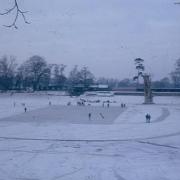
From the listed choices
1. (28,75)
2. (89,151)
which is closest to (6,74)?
(28,75)

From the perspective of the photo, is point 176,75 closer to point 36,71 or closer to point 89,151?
point 36,71

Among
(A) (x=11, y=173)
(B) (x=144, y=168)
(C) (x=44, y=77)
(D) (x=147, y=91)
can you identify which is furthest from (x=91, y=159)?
(C) (x=44, y=77)

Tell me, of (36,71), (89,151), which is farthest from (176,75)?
(89,151)

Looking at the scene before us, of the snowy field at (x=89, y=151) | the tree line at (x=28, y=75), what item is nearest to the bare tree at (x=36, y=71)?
the tree line at (x=28, y=75)

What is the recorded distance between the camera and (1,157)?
17500mm

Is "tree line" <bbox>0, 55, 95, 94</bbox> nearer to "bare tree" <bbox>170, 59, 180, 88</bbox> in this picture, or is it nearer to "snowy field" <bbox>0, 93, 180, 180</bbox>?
"bare tree" <bbox>170, 59, 180, 88</bbox>

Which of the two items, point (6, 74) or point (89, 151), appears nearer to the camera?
point (89, 151)

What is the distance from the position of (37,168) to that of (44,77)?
82.1 m

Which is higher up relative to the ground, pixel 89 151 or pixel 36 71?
pixel 36 71

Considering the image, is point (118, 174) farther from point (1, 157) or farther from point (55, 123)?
point (55, 123)

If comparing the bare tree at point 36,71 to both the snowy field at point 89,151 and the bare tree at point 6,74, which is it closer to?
the bare tree at point 6,74

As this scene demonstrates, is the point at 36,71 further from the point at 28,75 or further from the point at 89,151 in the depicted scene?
the point at 89,151

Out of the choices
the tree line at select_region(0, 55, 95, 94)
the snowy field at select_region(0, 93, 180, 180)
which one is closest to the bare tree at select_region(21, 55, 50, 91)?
the tree line at select_region(0, 55, 95, 94)

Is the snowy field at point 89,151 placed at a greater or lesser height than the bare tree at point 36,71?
lesser
